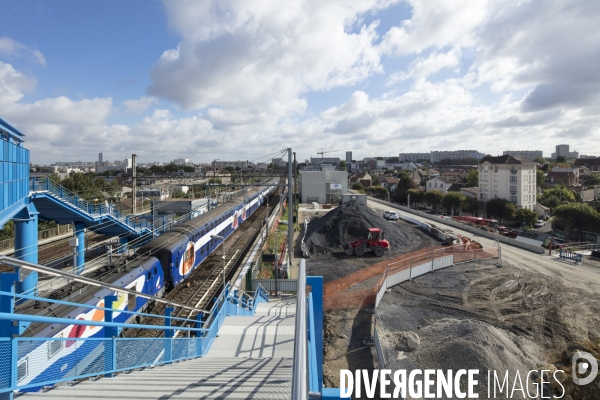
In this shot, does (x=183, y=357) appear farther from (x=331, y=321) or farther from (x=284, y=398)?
(x=331, y=321)

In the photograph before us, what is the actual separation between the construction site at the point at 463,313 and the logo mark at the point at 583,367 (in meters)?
0.20

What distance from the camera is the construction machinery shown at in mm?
27500

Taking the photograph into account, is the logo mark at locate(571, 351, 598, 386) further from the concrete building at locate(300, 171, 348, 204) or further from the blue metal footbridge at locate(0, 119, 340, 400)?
the concrete building at locate(300, 171, 348, 204)

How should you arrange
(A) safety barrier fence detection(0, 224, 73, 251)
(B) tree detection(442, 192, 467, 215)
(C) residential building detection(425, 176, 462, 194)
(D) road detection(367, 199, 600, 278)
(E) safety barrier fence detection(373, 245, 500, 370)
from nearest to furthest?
(E) safety barrier fence detection(373, 245, 500, 370) < (D) road detection(367, 199, 600, 278) < (A) safety barrier fence detection(0, 224, 73, 251) < (B) tree detection(442, 192, 467, 215) < (C) residential building detection(425, 176, 462, 194)

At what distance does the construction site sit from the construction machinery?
11 cm

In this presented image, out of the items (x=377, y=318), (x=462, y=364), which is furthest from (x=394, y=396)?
(x=377, y=318)

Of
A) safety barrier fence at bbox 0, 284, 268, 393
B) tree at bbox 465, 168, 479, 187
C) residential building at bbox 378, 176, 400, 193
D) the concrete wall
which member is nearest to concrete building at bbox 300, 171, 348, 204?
the concrete wall

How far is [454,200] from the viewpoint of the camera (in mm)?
56000

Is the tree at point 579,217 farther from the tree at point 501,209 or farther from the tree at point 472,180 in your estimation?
the tree at point 472,180

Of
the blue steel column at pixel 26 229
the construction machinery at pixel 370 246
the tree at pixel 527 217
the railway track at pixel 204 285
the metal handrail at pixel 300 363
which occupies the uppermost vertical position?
the metal handrail at pixel 300 363

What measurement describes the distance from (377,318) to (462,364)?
181 inches

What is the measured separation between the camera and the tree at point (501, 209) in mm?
46719

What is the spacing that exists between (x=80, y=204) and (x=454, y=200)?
50.1m

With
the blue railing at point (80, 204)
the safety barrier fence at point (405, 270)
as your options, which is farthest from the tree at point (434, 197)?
the blue railing at point (80, 204)
